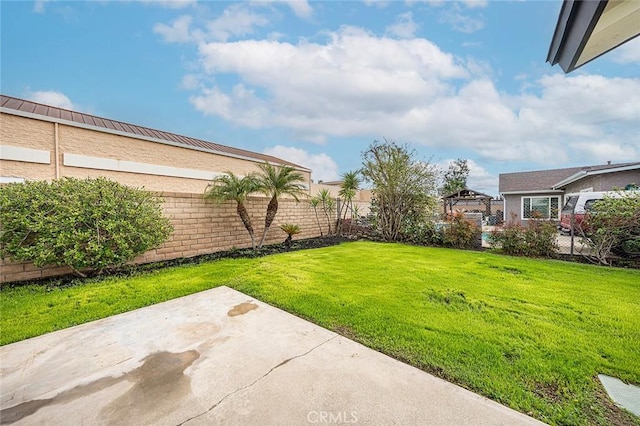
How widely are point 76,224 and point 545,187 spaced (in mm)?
22535

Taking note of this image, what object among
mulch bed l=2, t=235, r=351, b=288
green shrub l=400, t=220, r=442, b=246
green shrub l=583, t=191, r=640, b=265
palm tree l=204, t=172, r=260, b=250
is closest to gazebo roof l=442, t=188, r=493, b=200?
green shrub l=400, t=220, r=442, b=246

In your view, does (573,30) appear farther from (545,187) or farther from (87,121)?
(545,187)

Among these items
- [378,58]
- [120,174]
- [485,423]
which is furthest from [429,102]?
[120,174]

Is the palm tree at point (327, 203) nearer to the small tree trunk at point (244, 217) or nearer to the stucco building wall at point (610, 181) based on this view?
the small tree trunk at point (244, 217)

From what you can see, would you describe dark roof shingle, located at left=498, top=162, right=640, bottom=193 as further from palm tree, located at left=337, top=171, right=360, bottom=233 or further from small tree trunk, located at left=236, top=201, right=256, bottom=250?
small tree trunk, located at left=236, top=201, right=256, bottom=250

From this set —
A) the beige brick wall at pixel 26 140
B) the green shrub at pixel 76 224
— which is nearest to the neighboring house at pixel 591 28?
the green shrub at pixel 76 224

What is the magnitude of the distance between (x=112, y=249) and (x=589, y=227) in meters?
11.2

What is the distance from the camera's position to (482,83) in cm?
921

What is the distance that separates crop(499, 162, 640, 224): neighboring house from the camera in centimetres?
1276

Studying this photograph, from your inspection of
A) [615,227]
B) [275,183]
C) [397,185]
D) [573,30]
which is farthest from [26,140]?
[615,227]

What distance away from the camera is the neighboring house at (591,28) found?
1.12 metres

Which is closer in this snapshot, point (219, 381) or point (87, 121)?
point (219, 381)

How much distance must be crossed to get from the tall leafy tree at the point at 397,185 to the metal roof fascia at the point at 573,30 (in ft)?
29.3

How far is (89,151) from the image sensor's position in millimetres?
9227
